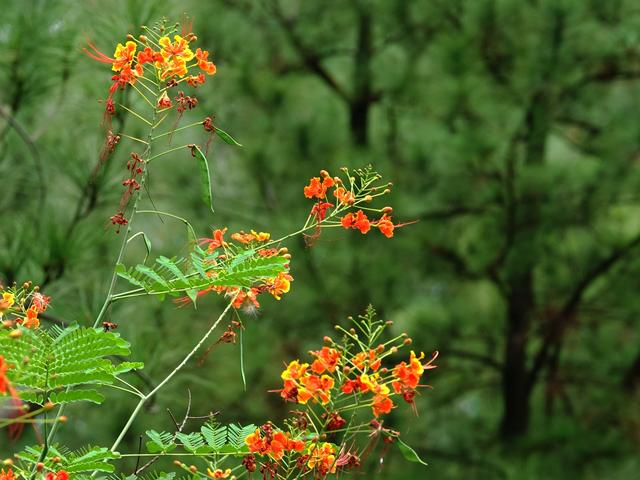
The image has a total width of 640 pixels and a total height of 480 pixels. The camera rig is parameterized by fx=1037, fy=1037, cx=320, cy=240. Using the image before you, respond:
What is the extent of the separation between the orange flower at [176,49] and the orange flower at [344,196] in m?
0.15

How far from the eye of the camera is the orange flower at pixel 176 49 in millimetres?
786

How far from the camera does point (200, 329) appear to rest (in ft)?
9.30

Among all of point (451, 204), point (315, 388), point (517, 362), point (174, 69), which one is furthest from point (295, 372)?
point (517, 362)

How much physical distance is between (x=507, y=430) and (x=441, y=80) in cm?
101

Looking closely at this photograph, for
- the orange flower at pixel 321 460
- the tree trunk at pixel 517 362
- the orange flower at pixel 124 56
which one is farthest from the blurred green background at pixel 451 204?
the orange flower at pixel 321 460

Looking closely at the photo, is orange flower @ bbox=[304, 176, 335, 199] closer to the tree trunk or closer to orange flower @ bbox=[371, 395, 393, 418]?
orange flower @ bbox=[371, 395, 393, 418]

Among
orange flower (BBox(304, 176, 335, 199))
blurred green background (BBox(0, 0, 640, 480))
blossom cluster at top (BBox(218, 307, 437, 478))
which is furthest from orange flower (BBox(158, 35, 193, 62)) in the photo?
blurred green background (BBox(0, 0, 640, 480))

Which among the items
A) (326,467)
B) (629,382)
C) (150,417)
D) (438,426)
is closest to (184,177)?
(150,417)

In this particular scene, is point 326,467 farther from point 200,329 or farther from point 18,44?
point 200,329

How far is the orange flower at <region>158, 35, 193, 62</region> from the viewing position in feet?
2.58

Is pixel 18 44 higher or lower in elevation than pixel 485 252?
lower

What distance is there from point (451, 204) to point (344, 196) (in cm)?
206

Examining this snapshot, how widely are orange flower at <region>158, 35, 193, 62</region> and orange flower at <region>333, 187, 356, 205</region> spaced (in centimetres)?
15

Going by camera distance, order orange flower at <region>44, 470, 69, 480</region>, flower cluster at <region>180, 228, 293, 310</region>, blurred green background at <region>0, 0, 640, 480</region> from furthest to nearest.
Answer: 1. blurred green background at <region>0, 0, 640, 480</region>
2. flower cluster at <region>180, 228, 293, 310</region>
3. orange flower at <region>44, 470, 69, 480</region>
